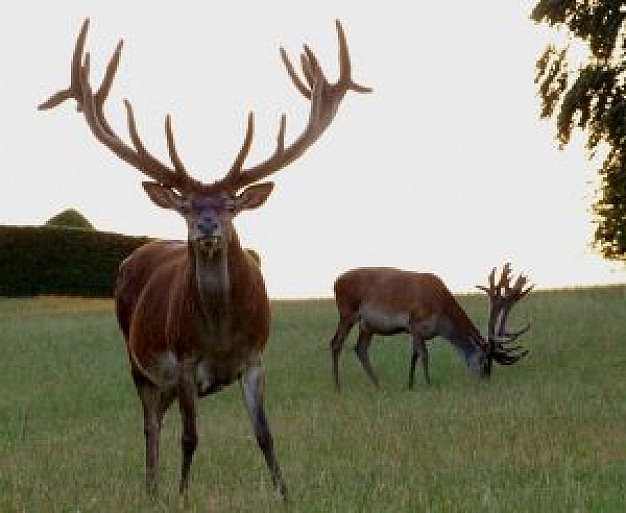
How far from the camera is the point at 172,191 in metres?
7.20

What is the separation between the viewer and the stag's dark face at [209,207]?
694cm

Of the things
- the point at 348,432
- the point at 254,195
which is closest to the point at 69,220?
the point at 348,432

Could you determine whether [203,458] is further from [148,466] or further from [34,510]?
[34,510]

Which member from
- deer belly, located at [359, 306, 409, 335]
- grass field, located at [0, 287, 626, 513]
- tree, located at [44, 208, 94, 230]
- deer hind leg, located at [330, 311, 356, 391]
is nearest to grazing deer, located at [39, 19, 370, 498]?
grass field, located at [0, 287, 626, 513]

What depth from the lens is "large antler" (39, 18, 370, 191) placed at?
7.57 metres

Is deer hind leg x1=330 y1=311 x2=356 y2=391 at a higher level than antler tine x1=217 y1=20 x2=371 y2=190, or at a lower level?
lower

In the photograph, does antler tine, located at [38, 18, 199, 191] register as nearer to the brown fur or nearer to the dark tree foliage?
the brown fur

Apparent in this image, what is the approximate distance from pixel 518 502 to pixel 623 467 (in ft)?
6.42

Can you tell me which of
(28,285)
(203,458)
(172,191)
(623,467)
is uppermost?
(172,191)

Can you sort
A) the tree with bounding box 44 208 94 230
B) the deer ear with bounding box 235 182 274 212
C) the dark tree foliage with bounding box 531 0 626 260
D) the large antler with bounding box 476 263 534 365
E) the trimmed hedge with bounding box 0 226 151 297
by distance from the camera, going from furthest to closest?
the tree with bounding box 44 208 94 230 < the trimmed hedge with bounding box 0 226 151 297 < the dark tree foliage with bounding box 531 0 626 260 < the large antler with bounding box 476 263 534 365 < the deer ear with bounding box 235 182 274 212

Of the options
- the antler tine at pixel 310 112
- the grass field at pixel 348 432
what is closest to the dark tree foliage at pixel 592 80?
the grass field at pixel 348 432

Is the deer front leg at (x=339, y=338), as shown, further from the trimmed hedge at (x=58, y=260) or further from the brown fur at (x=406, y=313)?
the trimmed hedge at (x=58, y=260)

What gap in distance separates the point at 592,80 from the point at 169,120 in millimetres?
18109

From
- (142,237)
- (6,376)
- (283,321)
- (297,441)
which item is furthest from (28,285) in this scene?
(297,441)
